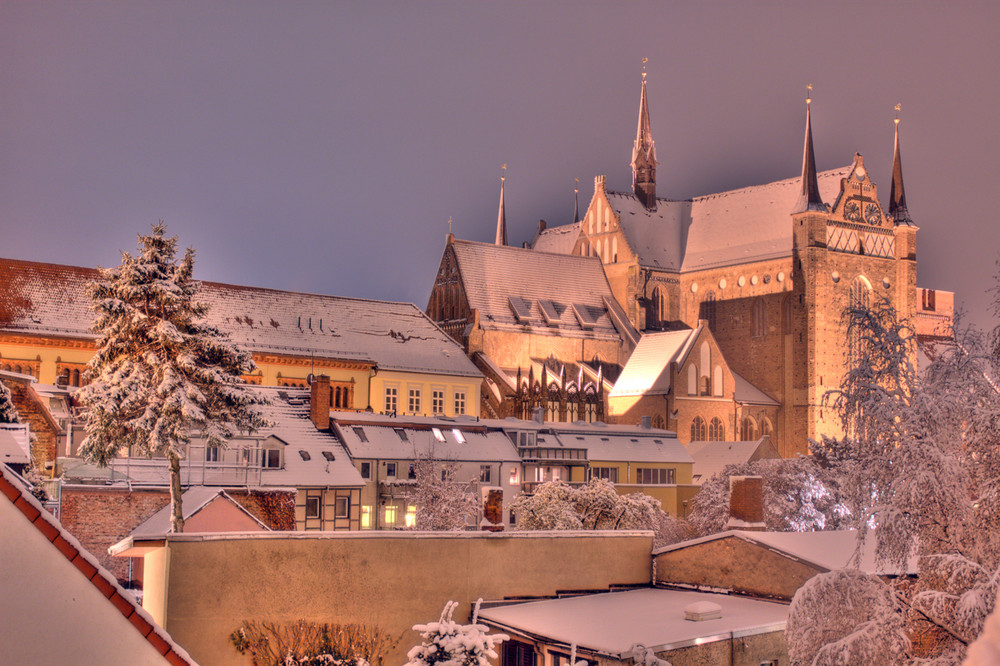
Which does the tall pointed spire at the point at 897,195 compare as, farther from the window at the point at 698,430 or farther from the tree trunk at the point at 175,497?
the tree trunk at the point at 175,497

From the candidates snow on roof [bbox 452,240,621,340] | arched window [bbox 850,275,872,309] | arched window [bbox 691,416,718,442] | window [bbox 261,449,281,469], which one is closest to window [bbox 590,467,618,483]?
arched window [bbox 691,416,718,442]

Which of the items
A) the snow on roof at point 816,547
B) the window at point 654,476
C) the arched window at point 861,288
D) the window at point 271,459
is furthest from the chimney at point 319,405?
the arched window at point 861,288

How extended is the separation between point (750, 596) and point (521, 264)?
63.0 m

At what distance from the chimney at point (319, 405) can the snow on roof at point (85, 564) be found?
4149 cm

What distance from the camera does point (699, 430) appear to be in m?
73.9

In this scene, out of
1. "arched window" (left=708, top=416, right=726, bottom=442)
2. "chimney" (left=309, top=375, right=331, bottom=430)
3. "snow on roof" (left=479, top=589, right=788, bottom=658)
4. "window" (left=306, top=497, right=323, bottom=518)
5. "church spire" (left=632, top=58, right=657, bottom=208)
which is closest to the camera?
"snow on roof" (left=479, top=589, right=788, bottom=658)

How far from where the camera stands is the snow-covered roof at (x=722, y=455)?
65125 mm

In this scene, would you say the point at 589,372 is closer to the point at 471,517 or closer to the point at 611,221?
the point at 611,221

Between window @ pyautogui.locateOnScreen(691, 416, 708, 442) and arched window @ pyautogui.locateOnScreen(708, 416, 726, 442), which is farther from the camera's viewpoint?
arched window @ pyautogui.locateOnScreen(708, 416, 726, 442)

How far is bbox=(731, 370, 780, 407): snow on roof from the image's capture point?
255 feet

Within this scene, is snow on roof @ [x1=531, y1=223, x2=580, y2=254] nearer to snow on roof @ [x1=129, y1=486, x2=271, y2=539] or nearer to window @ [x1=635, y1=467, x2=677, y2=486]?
window @ [x1=635, y1=467, x2=677, y2=486]

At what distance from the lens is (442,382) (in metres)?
65.2

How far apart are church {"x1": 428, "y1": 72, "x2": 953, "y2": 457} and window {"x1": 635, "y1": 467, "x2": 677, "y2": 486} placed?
37.0 feet

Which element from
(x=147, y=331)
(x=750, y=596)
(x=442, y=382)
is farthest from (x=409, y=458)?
(x=750, y=596)
